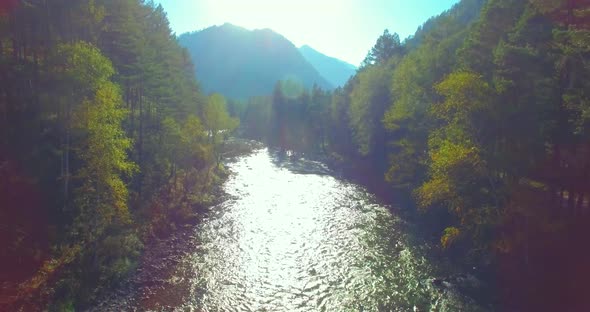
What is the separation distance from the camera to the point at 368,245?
34000mm

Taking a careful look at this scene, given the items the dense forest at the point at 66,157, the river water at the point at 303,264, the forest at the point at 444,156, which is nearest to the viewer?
the dense forest at the point at 66,157

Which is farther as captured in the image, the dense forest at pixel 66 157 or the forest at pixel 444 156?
the forest at pixel 444 156

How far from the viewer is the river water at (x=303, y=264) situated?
23.7 m

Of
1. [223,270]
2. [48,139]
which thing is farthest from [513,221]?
[48,139]

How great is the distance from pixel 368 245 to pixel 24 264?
2714cm

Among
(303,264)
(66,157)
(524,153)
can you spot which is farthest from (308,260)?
(66,157)

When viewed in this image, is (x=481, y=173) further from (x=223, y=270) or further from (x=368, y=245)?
(x=223, y=270)

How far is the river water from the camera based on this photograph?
933 inches

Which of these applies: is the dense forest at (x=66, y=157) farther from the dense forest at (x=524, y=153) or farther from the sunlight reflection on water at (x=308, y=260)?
the dense forest at (x=524, y=153)

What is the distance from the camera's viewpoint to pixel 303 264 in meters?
29.8

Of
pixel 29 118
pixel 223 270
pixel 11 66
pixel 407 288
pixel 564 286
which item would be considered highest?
pixel 11 66

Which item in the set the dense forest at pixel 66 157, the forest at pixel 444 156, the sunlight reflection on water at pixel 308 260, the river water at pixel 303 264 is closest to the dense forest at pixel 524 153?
the forest at pixel 444 156

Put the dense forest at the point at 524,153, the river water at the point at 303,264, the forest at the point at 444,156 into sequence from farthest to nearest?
the river water at the point at 303,264 < the dense forest at the point at 524,153 < the forest at the point at 444,156

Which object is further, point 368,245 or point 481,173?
point 368,245
